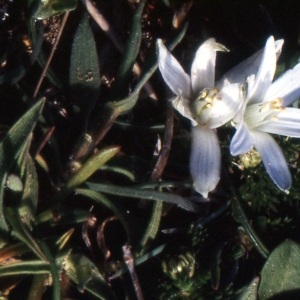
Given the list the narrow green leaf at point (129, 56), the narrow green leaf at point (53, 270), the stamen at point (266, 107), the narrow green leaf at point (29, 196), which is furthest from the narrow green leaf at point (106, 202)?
the stamen at point (266, 107)

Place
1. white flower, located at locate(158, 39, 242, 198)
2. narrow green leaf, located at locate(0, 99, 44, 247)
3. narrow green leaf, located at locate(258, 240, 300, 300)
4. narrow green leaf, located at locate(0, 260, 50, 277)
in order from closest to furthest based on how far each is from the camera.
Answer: narrow green leaf, located at locate(0, 99, 44, 247), narrow green leaf, located at locate(0, 260, 50, 277), white flower, located at locate(158, 39, 242, 198), narrow green leaf, located at locate(258, 240, 300, 300)

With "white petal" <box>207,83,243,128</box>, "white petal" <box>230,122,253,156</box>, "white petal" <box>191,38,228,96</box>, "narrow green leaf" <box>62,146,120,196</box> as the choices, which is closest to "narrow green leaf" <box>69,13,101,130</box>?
"narrow green leaf" <box>62,146,120,196</box>

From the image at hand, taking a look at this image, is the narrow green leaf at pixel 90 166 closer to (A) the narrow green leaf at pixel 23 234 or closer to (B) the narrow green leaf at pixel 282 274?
(A) the narrow green leaf at pixel 23 234

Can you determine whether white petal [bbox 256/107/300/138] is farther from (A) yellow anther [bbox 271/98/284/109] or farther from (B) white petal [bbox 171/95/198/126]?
(B) white petal [bbox 171/95/198/126]

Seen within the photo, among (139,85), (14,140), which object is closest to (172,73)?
(139,85)

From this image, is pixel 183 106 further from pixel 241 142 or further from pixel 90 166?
pixel 90 166

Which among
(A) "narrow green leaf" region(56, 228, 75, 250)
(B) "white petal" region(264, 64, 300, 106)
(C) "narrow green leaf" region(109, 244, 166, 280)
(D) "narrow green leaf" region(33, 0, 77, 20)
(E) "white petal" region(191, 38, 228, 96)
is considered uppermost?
(D) "narrow green leaf" region(33, 0, 77, 20)

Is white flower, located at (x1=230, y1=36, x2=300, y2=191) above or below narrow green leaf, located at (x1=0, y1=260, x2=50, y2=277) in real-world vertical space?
below

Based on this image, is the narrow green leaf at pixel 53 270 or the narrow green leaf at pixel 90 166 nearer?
the narrow green leaf at pixel 53 270
